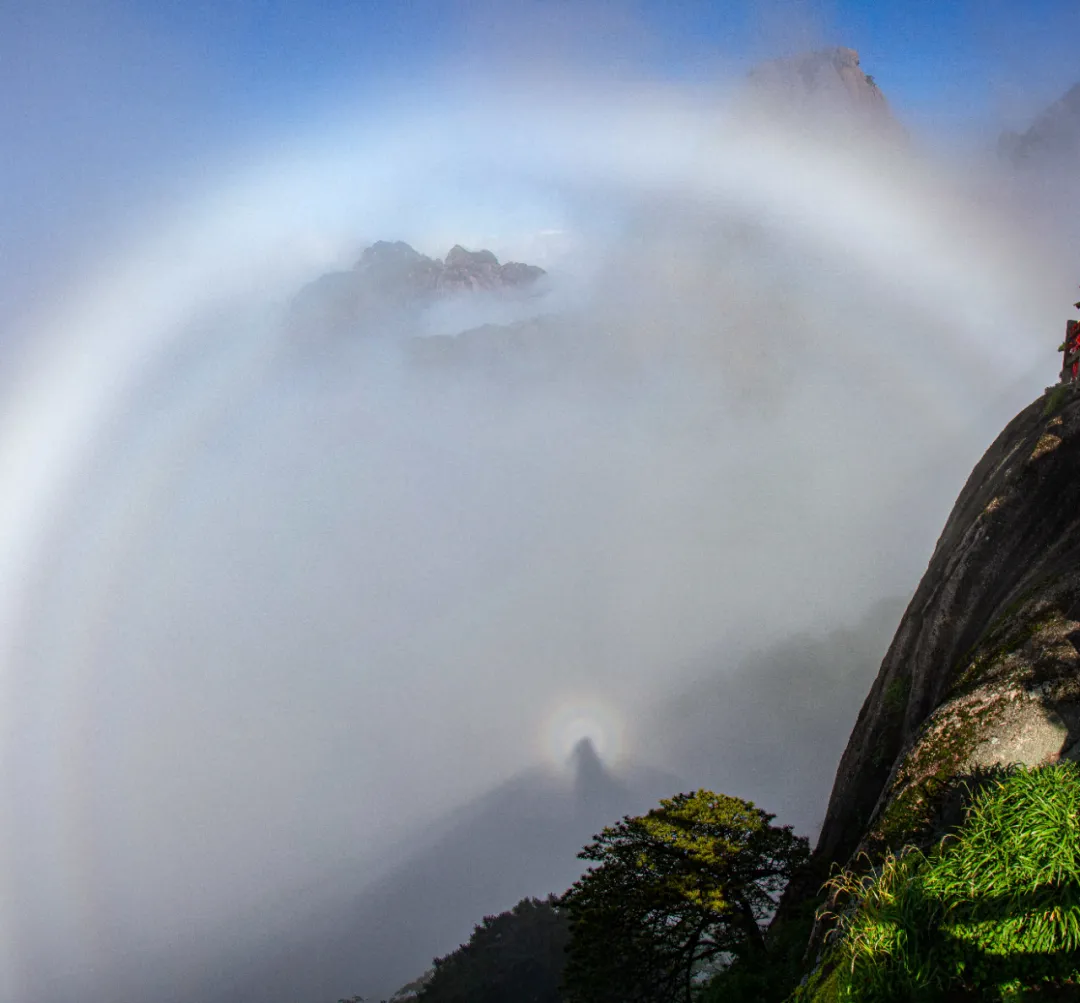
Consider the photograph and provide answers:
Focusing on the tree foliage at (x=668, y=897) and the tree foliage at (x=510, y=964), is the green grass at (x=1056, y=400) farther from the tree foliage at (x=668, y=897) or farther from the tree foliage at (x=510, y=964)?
the tree foliage at (x=510, y=964)

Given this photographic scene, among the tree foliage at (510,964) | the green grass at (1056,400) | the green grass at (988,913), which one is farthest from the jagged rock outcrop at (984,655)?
the tree foliage at (510,964)

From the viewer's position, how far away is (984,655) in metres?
18.4

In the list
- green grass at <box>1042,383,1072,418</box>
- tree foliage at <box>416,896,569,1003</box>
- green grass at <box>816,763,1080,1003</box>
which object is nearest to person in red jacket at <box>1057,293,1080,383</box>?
green grass at <box>1042,383,1072,418</box>

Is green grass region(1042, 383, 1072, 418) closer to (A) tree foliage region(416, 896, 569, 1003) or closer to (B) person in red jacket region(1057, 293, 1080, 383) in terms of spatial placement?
(B) person in red jacket region(1057, 293, 1080, 383)

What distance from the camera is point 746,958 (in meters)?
24.7

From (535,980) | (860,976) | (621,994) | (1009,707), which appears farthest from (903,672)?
(535,980)

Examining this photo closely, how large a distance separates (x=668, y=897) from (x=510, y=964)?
62.4 metres

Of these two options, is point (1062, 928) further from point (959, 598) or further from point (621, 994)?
point (621, 994)

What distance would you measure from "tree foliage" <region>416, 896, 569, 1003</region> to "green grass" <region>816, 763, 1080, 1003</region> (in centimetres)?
7007

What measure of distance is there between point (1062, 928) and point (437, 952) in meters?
212

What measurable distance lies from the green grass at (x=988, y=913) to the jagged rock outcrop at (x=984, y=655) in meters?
3.67

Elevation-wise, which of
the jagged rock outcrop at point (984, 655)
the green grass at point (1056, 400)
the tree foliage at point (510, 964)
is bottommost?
the tree foliage at point (510, 964)

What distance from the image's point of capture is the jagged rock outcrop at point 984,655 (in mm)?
15016

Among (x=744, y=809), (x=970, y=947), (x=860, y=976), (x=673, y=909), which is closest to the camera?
(x=970, y=947)
